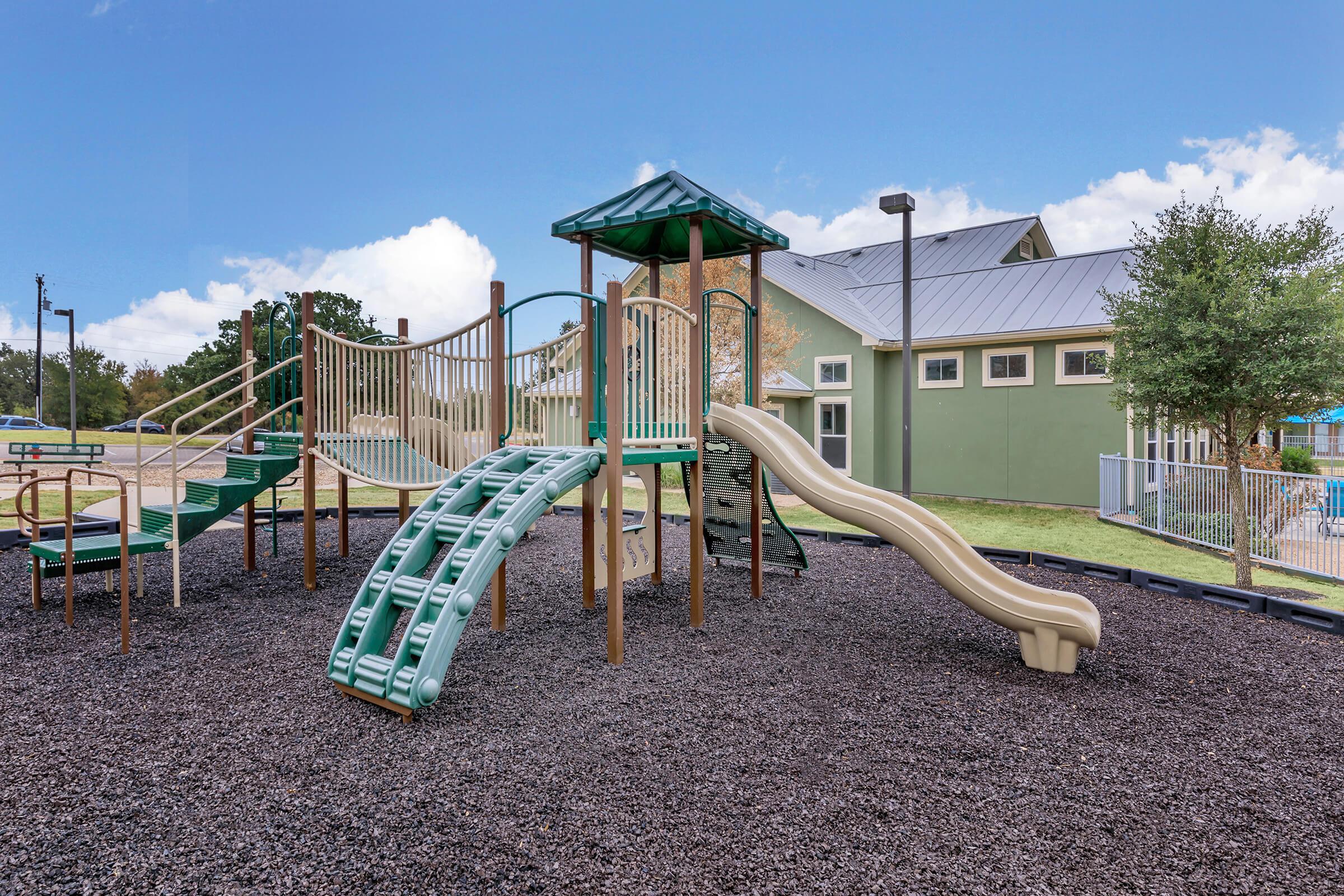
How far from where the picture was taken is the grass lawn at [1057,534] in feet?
27.1

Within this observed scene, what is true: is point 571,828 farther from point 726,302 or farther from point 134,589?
point 726,302

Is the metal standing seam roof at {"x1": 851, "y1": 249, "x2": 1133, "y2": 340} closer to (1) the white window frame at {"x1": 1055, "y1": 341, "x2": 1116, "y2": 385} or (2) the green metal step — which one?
(1) the white window frame at {"x1": 1055, "y1": 341, "x2": 1116, "y2": 385}

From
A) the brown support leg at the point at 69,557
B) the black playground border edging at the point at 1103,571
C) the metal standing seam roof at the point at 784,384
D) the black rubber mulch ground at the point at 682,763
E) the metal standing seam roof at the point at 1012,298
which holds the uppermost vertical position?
the metal standing seam roof at the point at 1012,298

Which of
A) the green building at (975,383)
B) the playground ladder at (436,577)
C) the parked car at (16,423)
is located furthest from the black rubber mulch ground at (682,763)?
the parked car at (16,423)

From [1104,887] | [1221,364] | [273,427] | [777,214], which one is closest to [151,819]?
[1104,887]

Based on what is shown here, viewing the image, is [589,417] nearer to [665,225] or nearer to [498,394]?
[498,394]

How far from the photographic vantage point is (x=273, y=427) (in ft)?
26.2

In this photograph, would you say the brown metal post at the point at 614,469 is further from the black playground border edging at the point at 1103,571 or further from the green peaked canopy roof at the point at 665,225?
the black playground border edging at the point at 1103,571

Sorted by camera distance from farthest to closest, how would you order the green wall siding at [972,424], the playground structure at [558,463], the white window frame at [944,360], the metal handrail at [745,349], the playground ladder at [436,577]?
1. the white window frame at [944,360]
2. the green wall siding at [972,424]
3. the metal handrail at [745,349]
4. the playground structure at [558,463]
5. the playground ladder at [436,577]

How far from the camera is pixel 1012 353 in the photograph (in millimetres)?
13852

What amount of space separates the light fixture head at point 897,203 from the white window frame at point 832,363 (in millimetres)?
5386

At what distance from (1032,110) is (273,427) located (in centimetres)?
1730

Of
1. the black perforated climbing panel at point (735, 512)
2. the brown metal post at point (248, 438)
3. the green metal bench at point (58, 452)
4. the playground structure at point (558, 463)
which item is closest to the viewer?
the playground structure at point (558, 463)

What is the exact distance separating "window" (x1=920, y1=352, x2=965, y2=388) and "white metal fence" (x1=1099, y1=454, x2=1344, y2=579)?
12.4 ft
